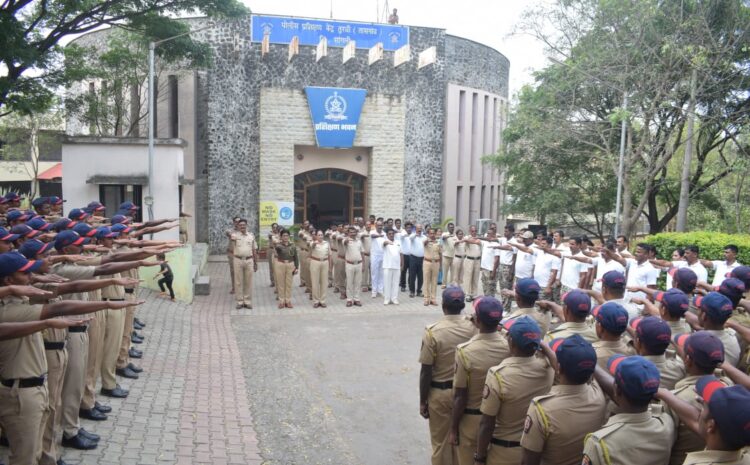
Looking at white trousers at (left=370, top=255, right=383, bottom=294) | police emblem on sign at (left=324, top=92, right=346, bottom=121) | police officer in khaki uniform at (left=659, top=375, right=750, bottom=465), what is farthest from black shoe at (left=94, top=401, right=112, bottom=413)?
police emblem on sign at (left=324, top=92, right=346, bottom=121)

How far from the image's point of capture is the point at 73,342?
17.3 ft

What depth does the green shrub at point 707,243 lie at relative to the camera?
40.7 feet

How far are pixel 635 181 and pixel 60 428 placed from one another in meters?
15.3

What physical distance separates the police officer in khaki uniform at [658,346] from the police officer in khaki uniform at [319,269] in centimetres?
894

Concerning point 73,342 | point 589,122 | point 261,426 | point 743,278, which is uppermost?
point 589,122

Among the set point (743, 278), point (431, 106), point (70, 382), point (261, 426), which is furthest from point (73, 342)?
point (431, 106)

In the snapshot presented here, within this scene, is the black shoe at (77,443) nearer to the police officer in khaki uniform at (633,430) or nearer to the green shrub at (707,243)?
the police officer in khaki uniform at (633,430)

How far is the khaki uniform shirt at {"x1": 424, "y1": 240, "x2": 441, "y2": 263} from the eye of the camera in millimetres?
13359

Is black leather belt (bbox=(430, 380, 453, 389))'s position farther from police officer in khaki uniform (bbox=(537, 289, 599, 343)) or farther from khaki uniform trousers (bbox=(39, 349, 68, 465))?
khaki uniform trousers (bbox=(39, 349, 68, 465))

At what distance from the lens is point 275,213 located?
21203 millimetres

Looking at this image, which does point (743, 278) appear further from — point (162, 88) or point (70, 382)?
point (162, 88)

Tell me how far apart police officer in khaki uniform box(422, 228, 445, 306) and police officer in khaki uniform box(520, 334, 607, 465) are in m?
9.69

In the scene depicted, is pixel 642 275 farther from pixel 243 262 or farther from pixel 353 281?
pixel 243 262

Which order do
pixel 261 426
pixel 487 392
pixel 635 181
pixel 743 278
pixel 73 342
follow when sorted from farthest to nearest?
pixel 635 181 < pixel 743 278 < pixel 261 426 < pixel 73 342 < pixel 487 392
